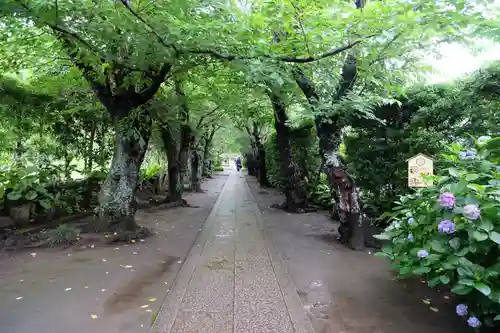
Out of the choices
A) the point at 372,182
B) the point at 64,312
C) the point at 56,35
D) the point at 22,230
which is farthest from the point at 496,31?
the point at 22,230

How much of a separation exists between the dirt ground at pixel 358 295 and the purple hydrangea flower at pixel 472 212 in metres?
1.46

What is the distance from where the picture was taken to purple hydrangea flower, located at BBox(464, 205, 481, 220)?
2881 millimetres

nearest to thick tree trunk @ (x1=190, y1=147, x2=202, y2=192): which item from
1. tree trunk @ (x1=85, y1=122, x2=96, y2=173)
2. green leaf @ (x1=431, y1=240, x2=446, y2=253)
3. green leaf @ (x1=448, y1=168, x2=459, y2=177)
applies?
tree trunk @ (x1=85, y1=122, x2=96, y2=173)

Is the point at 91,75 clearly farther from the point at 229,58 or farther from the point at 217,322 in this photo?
the point at 217,322

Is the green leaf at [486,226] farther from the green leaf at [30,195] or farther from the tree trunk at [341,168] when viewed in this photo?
the green leaf at [30,195]

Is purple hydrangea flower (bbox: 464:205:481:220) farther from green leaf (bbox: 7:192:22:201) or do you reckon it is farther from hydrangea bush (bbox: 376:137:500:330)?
green leaf (bbox: 7:192:22:201)

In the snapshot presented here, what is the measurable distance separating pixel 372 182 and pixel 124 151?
19.5 feet

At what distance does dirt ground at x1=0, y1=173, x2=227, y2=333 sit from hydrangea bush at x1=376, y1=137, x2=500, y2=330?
9.52 feet

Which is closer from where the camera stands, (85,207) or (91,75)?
(91,75)

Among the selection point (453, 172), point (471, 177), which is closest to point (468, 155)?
point (453, 172)

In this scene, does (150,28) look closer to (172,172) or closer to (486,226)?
(486,226)

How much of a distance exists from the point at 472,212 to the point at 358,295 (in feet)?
7.38

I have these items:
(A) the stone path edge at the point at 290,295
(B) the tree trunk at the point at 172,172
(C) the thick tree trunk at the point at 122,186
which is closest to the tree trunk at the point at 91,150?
(B) the tree trunk at the point at 172,172

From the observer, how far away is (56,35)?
6414 millimetres
